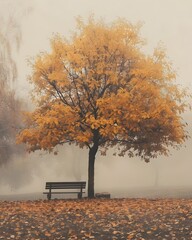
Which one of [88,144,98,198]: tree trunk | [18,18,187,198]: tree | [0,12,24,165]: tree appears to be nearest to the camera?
[18,18,187,198]: tree

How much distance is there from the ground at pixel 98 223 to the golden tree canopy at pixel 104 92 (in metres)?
5.41

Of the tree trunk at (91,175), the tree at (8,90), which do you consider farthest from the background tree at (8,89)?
the tree trunk at (91,175)

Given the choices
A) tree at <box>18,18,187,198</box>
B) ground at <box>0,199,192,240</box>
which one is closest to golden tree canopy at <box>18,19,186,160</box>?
tree at <box>18,18,187,198</box>

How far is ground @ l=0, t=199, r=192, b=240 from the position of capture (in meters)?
12.3

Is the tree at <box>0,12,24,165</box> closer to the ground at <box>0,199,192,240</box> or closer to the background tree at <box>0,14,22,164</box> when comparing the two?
the background tree at <box>0,14,22,164</box>

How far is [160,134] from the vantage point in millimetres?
22469

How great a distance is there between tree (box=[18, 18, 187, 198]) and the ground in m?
5.42

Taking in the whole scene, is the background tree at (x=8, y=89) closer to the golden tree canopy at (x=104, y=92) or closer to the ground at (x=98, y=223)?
the golden tree canopy at (x=104, y=92)

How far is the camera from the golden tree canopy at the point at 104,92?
21.2 meters

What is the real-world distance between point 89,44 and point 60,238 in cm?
1307

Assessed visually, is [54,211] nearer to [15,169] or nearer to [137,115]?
[137,115]

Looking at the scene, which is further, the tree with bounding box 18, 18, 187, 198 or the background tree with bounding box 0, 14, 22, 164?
the background tree with bounding box 0, 14, 22, 164

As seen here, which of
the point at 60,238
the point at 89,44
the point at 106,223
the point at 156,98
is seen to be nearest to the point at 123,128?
the point at 156,98

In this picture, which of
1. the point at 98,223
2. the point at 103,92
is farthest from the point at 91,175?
the point at 98,223
